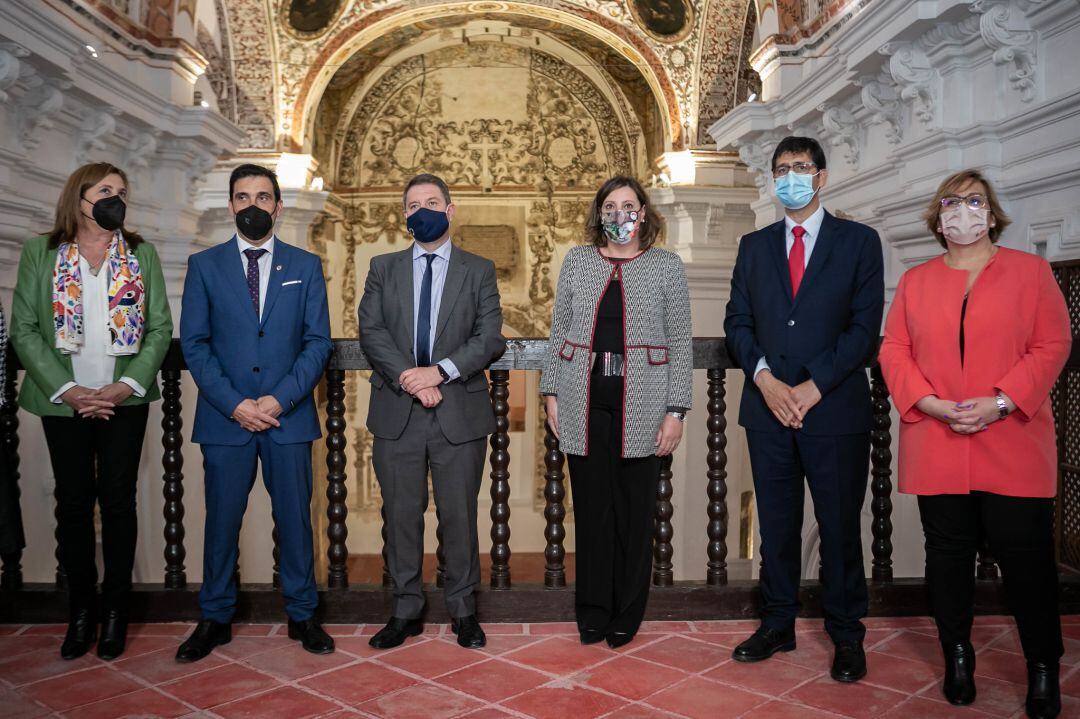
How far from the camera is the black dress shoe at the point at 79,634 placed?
3.03 metres

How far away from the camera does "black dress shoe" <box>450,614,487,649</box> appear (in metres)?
3.12

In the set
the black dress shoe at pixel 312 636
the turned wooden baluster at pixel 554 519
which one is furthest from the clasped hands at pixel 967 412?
the black dress shoe at pixel 312 636

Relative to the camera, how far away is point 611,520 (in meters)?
3.11

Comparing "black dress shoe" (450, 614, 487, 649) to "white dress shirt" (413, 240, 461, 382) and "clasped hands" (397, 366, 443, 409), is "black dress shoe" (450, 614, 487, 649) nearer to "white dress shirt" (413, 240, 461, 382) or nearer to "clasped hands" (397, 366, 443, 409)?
"clasped hands" (397, 366, 443, 409)

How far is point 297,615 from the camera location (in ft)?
10.3

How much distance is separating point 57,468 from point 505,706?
1.69m

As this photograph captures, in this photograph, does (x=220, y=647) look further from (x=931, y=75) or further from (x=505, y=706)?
(x=931, y=75)

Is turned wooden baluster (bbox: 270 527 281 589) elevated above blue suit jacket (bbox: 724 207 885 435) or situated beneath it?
situated beneath

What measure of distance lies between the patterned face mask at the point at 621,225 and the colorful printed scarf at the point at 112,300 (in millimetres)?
1595

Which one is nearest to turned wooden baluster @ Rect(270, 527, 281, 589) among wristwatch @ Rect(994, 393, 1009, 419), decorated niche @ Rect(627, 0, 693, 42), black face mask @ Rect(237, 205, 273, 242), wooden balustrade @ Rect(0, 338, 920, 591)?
wooden balustrade @ Rect(0, 338, 920, 591)

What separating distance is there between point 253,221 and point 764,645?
7.25 feet

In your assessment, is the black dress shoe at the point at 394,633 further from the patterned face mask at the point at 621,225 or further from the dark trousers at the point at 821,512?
the patterned face mask at the point at 621,225

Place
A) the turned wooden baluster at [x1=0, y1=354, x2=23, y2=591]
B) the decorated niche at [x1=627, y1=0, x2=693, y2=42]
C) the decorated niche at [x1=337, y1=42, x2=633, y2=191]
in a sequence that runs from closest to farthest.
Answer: the turned wooden baluster at [x1=0, y1=354, x2=23, y2=591] → the decorated niche at [x1=627, y1=0, x2=693, y2=42] → the decorated niche at [x1=337, y1=42, x2=633, y2=191]

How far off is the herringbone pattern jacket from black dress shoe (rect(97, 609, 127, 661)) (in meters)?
1.61
